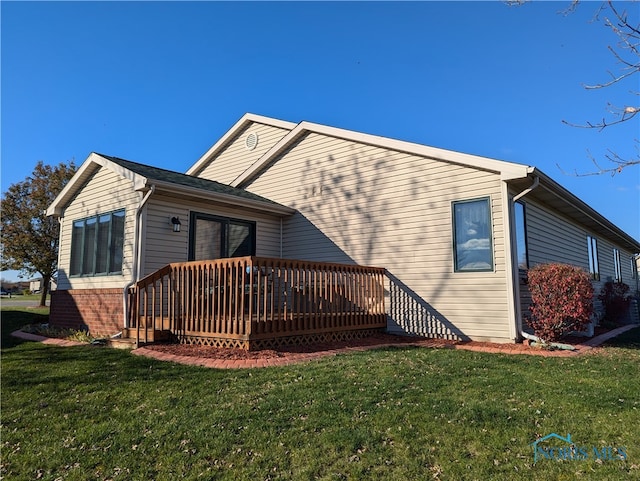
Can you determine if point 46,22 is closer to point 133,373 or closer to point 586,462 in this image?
point 133,373

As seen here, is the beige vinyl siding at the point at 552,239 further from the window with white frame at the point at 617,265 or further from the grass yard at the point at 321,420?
the window with white frame at the point at 617,265

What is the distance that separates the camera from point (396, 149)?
1012cm

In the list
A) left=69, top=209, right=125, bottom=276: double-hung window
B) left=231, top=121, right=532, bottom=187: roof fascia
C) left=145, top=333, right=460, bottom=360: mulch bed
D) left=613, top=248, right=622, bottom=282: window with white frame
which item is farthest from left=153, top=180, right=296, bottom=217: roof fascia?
left=613, top=248, right=622, bottom=282: window with white frame

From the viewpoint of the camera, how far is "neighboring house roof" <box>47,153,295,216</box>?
913 centimetres

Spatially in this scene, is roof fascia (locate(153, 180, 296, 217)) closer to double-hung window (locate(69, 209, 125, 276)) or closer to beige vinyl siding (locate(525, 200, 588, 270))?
double-hung window (locate(69, 209, 125, 276))

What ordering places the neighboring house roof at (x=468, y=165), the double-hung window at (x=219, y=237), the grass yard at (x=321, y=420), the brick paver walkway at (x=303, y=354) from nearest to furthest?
the grass yard at (x=321, y=420)
the brick paver walkway at (x=303, y=354)
the neighboring house roof at (x=468, y=165)
the double-hung window at (x=219, y=237)

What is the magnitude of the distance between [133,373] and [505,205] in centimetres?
712

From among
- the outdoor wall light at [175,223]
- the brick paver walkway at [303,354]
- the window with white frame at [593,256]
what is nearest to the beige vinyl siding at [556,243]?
the window with white frame at [593,256]

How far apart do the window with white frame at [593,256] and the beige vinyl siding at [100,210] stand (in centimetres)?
1433

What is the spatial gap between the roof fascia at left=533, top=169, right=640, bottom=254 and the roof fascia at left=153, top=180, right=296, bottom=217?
20.6 feet

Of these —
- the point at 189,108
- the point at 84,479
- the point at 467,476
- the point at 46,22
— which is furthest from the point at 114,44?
the point at 467,476

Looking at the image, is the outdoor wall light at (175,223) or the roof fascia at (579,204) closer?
the roof fascia at (579,204)

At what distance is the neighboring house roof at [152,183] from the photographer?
9.13 meters

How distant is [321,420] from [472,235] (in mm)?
6096
